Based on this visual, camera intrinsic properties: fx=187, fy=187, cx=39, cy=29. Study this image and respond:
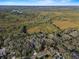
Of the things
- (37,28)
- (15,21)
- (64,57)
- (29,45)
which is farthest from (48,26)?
(64,57)

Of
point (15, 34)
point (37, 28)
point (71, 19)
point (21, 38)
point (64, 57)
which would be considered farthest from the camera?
point (71, 19)

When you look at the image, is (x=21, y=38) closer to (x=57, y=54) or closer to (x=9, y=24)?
(x=57, y=54)

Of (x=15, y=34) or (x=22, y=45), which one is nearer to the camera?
(x=22, y=45)

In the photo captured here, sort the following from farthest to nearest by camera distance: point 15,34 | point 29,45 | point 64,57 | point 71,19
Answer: point 71,19 < point 15,34 < point 29,45 < point 64,57

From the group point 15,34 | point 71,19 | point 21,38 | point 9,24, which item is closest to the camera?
point 21,38

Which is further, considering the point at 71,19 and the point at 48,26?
the point at 71,19

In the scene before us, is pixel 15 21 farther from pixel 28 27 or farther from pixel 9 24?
pixel 28 27

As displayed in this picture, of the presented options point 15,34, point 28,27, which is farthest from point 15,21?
point 15,34

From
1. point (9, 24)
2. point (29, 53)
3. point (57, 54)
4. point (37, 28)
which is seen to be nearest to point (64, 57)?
point (57, 54)

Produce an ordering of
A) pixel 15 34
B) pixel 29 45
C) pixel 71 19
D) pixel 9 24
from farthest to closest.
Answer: pixel 71 19 → pixel 9 24 → pixel 15 34 → pixel 29 45
